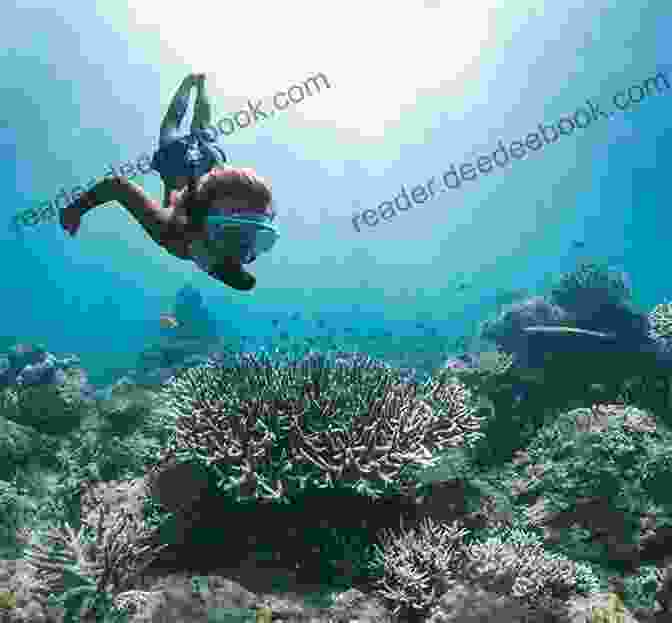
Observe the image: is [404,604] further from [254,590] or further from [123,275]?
[123,275]

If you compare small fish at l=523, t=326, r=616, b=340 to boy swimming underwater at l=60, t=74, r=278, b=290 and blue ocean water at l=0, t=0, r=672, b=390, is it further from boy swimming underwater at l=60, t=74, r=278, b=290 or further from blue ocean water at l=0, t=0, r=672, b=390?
blue ocean water at l=0, t=0, r=672, b=390

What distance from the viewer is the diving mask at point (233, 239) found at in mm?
3053

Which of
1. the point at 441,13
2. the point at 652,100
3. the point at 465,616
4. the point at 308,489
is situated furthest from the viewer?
the point at 652,100

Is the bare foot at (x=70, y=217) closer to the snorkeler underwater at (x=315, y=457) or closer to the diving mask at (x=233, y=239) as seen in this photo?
the snorkeler underwater at (x=315, y=457)

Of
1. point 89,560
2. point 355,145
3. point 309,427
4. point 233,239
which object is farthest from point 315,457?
point 355,145

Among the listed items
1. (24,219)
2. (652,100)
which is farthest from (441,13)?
(24,219)

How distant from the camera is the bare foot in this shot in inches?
142

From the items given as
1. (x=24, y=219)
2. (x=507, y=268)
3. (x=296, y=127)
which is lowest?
(x=24, y=219)

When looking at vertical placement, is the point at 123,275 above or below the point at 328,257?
below

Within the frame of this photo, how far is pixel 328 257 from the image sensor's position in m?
140

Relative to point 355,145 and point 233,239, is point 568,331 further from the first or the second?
point 355,145

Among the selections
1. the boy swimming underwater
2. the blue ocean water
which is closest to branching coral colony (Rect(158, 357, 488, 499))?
the boy swimming underwater

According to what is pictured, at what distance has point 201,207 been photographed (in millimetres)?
3195

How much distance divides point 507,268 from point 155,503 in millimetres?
134573
